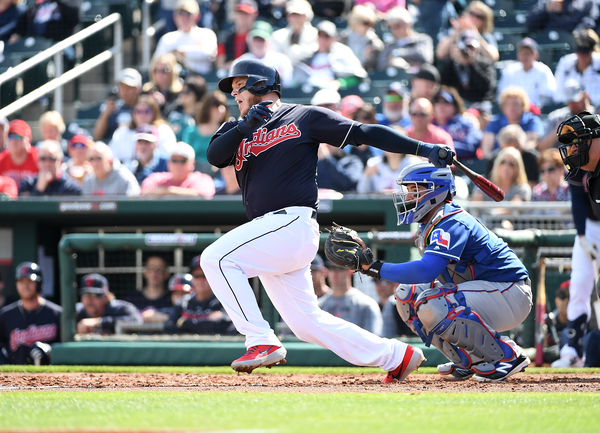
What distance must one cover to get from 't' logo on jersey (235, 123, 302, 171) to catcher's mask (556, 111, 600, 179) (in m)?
1.67

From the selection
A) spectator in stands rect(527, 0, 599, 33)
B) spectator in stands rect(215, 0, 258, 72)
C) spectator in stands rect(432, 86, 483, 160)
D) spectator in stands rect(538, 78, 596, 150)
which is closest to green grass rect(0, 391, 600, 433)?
spectator in stands rect(538, 78, 596, 150)

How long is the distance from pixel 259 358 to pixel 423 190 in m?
1.21

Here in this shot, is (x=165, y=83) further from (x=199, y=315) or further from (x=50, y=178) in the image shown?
(x=199, y=315)

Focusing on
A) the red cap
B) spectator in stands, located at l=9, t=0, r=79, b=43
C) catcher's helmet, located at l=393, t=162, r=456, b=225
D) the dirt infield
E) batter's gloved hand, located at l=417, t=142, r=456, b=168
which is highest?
spectator in stands, located at l=9, t=0, r=79, b=43

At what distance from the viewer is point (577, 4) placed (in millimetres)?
10242

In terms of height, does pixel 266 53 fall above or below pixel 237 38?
below

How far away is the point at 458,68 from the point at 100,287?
4735mm

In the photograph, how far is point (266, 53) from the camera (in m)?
10.1

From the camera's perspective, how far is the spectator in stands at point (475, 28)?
9781mm

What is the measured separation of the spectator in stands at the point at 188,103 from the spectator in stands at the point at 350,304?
3.54m

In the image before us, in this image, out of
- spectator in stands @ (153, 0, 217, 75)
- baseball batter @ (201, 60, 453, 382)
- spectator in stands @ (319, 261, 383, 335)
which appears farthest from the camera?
spectator in stands @ (153, 0, 217, 75)

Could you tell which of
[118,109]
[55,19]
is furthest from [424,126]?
[55,19]

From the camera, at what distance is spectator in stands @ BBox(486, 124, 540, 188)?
8023 mm

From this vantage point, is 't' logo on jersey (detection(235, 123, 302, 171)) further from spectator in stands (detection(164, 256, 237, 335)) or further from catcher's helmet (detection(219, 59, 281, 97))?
spectator in stands (detection(164, 256, 237, 335))
